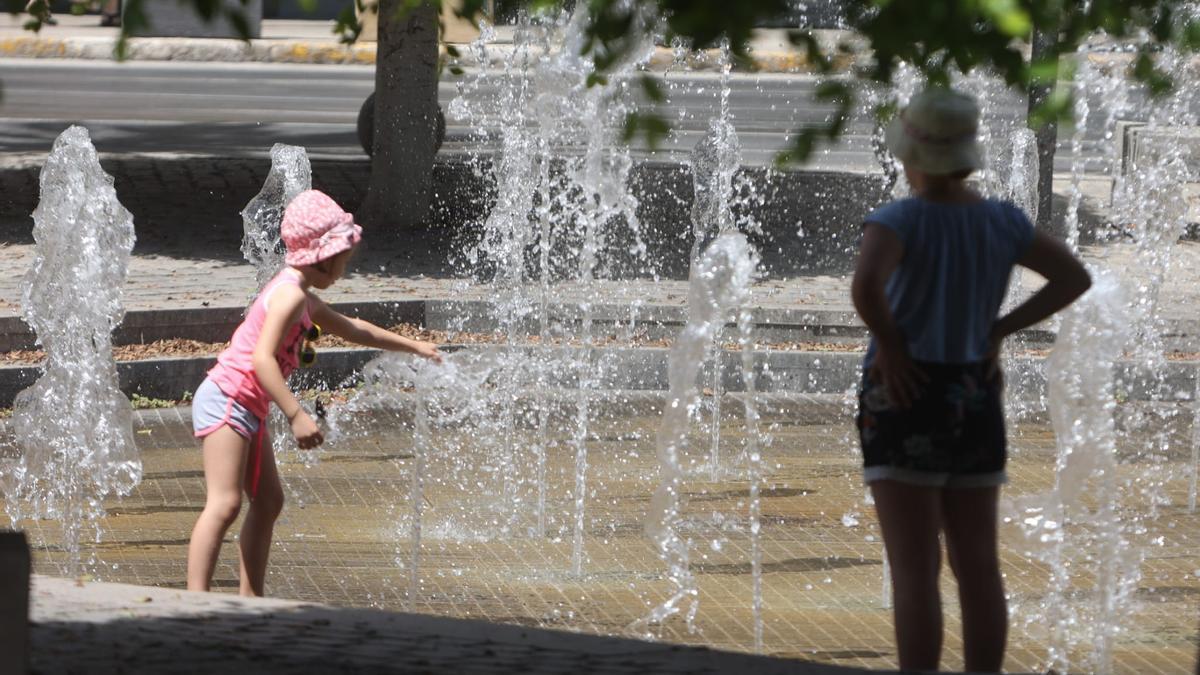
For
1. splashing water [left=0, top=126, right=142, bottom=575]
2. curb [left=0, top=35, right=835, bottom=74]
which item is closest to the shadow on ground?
splashing water [left=0, top=126, right=142, bottom=575]

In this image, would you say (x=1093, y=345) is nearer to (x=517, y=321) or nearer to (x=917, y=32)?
(x=917, y=32)

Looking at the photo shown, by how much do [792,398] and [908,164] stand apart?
17.4 feet

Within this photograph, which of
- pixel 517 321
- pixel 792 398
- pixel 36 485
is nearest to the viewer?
pixel 36 485

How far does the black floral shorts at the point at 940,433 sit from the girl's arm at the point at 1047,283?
17 cm

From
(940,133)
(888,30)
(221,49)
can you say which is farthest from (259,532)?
(221,49)

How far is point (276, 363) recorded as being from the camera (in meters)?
4.75

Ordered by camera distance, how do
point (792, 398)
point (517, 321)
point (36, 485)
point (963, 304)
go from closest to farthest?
point (963, 304)
point (36, 485)
point (792, 398)
point (517, 321)

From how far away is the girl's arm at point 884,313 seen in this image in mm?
3762

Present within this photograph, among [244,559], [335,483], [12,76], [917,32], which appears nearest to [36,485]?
[335,483]

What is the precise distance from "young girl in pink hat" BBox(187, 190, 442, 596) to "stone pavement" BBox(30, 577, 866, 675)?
658 millimetres

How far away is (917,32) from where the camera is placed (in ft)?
9.55

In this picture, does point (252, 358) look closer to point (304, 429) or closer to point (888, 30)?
point (304, 429)

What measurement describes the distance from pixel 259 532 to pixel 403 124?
858 cm

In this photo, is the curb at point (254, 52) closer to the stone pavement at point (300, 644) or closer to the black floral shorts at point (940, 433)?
the stone pavement at point (300, 644)
